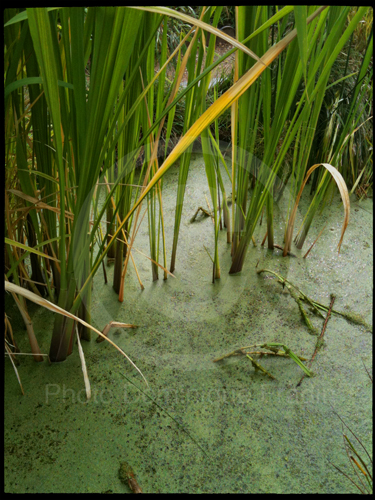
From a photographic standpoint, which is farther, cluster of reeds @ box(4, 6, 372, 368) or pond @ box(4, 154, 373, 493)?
pond @ box(4, 154, 373, 493)

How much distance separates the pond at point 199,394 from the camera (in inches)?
30.2

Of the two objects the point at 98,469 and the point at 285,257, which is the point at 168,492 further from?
the point at 285,257

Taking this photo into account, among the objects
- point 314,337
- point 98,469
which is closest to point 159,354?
point 98,469

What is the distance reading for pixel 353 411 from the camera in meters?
0.90

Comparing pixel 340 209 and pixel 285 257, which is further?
pixel 340 209

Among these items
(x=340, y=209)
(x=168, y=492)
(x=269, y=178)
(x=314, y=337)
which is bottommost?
→ (x=168, y=492)

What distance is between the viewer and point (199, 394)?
0.91 metres

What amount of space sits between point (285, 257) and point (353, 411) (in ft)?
1.77

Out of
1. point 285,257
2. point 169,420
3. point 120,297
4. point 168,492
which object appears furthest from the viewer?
point 285,257

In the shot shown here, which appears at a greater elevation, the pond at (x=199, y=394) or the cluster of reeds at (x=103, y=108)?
the cluster of reeds at (x=103, y=108)

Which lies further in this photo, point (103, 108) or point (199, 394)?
point (199, 394)

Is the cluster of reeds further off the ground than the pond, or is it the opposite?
the cluster of reeds

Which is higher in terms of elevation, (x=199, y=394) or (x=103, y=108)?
(x=103, y=108)

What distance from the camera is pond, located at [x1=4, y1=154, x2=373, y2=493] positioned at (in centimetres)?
77
